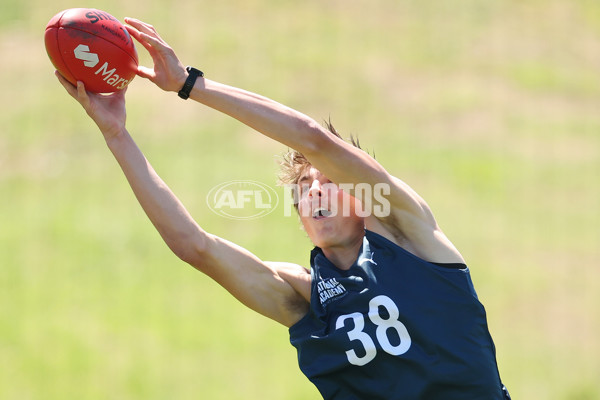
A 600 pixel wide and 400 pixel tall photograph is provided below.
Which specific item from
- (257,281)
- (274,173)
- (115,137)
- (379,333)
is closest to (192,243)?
(257,281)

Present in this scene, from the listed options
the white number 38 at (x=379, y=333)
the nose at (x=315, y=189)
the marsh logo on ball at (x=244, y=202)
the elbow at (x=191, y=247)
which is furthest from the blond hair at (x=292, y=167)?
the marsh logo on ball at (x=244, y=202)

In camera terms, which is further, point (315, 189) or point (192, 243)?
point (315, 189)

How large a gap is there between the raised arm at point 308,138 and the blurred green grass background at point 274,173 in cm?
667

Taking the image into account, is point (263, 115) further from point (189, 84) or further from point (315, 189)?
point (315, 189)

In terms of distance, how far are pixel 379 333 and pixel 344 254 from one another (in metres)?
0.47

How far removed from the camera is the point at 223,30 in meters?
19.8

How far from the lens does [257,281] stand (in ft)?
13.4

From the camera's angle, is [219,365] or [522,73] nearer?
[219,365]

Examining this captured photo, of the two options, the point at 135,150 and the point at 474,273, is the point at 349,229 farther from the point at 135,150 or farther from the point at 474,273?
the point at 474,273

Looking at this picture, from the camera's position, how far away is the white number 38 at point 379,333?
3.72 meters

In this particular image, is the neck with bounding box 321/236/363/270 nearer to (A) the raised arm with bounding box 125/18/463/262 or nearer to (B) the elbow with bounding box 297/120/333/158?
(A) the raised arm with bounding box 125/18/463/262

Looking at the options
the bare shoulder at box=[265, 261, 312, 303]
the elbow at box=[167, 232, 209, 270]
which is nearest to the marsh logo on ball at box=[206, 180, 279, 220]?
the bare shoulder at box=[265, 261, 312, 303]

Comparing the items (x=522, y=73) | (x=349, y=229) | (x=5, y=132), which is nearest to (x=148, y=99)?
(x=5, y=132)

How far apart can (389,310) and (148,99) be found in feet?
45.8
